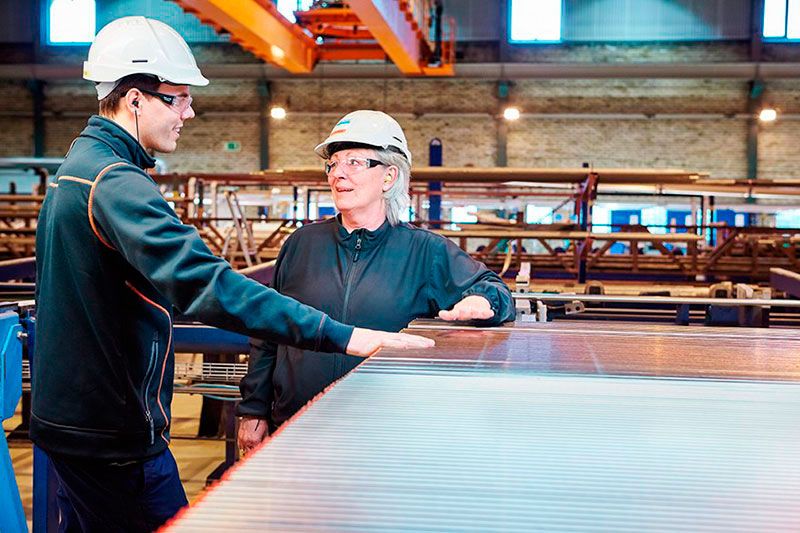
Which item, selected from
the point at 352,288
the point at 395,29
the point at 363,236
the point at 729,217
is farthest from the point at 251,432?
the point at 729,217

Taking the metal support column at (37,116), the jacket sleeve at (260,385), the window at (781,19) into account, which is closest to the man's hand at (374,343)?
the jacket sleeve at (260,385)

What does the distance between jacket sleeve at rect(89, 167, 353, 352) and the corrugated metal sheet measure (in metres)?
16.5

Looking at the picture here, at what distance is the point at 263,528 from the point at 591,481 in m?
0.34

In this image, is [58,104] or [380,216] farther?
[58,104]

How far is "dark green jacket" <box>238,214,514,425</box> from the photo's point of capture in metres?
2.23

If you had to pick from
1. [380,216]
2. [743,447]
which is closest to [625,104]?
[380,216]

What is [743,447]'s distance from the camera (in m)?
0.95

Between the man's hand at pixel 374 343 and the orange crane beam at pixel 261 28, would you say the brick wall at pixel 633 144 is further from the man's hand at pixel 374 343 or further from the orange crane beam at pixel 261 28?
the man's hand at pixel 374 343

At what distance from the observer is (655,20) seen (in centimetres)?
1675

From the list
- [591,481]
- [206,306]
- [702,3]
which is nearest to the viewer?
[591,481]

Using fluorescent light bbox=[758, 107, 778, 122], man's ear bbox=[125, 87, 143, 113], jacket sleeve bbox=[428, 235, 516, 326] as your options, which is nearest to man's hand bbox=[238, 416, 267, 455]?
jacket sleeve bbox=[428, 235, 516, 326]

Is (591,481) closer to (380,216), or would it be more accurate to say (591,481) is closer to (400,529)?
(400,529)

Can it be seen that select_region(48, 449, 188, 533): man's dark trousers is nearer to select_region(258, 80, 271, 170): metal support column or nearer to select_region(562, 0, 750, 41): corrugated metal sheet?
select_region(258, 80, 271, 170): metal support column

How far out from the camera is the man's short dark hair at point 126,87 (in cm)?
183
